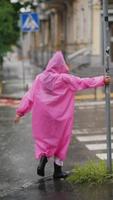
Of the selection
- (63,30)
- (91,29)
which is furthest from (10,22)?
(63,30)

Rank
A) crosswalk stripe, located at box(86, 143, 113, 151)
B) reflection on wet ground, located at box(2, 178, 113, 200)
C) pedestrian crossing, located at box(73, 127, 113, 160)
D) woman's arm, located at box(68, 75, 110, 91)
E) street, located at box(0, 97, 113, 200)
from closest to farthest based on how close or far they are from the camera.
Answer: reflection on wet ground, located at box(2, 178, 113, 200), street, located at box(0, 97, 113, 200), woman's arm, located at box(68, 75, 110, 91), pedestrian crossing, located at box(73, 127, 113, 160), crosswalk stripe, located at box(86, 143, 113, 151)

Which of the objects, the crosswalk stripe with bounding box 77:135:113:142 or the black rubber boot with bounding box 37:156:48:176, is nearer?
the black rubber boot with bounding box 37:156:48:176

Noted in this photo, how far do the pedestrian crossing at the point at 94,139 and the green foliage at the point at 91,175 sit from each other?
1.73 m

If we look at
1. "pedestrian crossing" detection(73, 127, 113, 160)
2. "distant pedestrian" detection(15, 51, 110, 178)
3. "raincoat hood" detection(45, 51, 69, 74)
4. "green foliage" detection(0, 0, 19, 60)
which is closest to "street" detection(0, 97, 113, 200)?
"pedestrian crossing" detection(73, 127, 113, 160)

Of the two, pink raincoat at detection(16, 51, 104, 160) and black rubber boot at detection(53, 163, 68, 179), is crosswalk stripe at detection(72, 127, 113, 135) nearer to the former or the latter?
black rubber boot at detection(53, 163, 68, 179)

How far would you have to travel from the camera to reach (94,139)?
12125 millimetres

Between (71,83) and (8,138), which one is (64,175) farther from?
(8,138)

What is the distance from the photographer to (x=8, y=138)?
12.4 meters

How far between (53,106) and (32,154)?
2403 millimetres

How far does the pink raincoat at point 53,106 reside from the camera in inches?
329

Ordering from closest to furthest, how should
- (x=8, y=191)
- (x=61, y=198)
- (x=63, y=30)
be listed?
(x=61, y=198) → (x=8, y=191) → (x=63, y=30)

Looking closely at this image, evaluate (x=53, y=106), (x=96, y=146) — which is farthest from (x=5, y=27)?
(x=53, y=106)

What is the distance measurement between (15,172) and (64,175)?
0.97 metres

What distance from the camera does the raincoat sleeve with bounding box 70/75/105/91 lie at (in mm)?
8095
